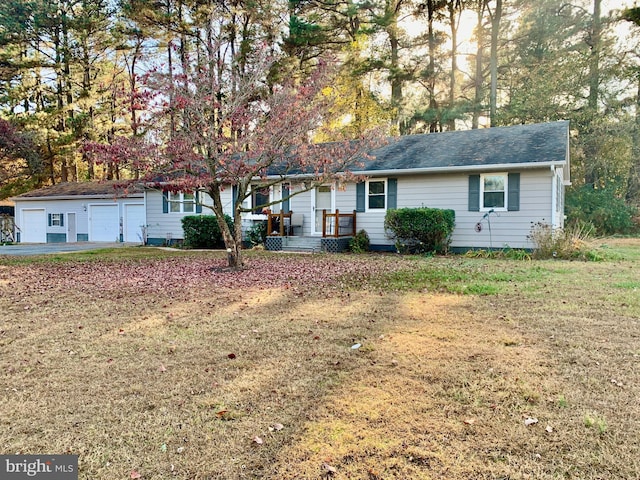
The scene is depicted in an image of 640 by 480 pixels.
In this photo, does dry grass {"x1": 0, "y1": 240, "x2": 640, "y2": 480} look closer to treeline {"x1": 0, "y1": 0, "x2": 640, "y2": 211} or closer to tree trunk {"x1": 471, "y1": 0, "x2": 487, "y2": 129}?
treeline {"x1": 0, "y1": 0, "x2": 640, "y2": 211}

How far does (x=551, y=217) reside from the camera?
38.7 ft

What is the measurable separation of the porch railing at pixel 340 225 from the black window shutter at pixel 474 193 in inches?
147

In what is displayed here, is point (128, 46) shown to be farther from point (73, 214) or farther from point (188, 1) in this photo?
point (73, 214)

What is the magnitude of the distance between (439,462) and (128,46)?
2794 centimetres

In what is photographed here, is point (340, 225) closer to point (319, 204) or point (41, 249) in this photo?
point (319, 204)

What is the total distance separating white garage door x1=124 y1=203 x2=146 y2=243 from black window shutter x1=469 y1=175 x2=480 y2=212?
14.0m

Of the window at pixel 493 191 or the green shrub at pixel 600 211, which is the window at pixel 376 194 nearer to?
the window at pixel 493 191

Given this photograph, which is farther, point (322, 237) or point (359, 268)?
point (322, 237)

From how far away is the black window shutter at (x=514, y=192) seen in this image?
39.7 ft

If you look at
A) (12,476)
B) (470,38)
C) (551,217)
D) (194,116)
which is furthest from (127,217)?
(470,38)

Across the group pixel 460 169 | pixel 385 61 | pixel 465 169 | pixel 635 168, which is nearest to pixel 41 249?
pixel 460 169

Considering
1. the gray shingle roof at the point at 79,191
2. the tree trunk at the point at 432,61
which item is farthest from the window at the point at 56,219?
the tree trunk at the point at 432,61

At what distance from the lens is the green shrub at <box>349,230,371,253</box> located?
13.7m

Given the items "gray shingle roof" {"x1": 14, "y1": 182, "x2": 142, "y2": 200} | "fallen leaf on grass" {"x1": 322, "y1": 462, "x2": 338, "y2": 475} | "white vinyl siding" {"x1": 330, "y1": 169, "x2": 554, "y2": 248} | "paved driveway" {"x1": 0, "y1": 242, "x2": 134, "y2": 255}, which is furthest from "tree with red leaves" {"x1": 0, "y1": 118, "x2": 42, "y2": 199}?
"fallen leaf on grass" {"x1": 322, "y1": 462, "x2": 338, "y2": 475}
